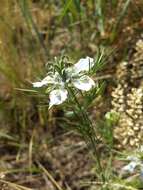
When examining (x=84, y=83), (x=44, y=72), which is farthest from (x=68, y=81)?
(x=44, y=72)

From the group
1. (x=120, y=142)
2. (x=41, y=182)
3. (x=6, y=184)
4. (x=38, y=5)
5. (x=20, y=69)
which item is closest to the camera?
(x=6, y=184)

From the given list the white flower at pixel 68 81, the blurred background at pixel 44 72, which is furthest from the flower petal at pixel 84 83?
the blurred background at pixel 44 72

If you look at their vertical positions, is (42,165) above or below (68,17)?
below

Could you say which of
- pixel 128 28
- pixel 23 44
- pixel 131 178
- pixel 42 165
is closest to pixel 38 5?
pixel 23 44

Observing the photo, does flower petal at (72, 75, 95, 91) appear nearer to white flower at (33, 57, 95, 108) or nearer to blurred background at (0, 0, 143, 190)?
white flower at (33, 57, 95, 108)

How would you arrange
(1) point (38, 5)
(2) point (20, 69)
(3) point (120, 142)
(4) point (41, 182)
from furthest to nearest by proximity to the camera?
(1) point (38, 5) → (2) point (20, 69) → (4) point (41, 182) → (3) point (120, 142)

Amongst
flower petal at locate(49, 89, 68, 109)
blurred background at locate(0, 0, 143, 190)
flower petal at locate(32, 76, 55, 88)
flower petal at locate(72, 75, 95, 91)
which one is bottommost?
flower petal at locate(49, 89, 68, 109)

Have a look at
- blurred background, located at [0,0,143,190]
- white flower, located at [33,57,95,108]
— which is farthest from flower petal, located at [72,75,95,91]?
blurred background, located at [0,0,143,190]

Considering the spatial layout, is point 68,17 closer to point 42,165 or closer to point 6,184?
point 42,165

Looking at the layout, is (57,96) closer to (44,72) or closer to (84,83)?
(84,83)
